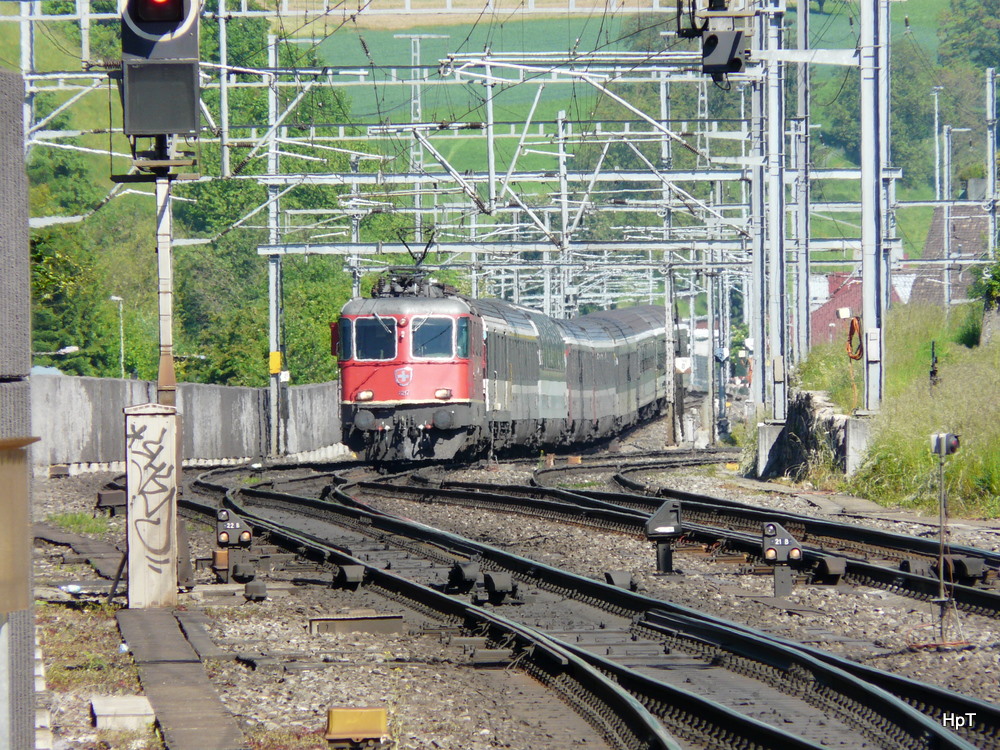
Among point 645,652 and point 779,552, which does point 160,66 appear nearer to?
point 645,652

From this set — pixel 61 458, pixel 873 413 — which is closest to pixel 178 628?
pixel 873 413

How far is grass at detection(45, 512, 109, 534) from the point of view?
18.1 metres

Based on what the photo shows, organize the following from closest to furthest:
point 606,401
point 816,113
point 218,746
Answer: point 218,746 → point 606,401 → point 816,113

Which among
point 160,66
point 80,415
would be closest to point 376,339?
point 80,415

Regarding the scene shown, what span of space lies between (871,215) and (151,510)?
507 inches

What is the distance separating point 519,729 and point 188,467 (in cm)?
2867

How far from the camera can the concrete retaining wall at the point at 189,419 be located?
31.1m

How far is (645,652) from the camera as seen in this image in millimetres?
9359

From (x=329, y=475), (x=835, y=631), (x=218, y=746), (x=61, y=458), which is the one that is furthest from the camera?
(x=61, y=458)

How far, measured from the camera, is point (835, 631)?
32.9 ft

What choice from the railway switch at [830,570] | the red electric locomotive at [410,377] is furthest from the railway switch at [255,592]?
the red electric locomotive at [410,377]

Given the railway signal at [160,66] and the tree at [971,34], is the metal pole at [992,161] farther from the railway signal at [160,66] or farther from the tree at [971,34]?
the tree at [971,34]

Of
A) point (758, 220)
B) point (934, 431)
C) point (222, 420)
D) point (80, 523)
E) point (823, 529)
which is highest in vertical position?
point (758, 220)

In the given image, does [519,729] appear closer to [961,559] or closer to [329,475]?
[961,559]
